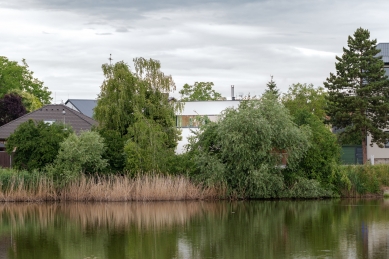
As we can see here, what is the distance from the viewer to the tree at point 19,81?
81.1 meters

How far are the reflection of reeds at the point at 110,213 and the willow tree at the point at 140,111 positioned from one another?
3.63 meters

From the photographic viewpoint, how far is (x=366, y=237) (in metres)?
23.5

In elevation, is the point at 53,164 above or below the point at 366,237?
above

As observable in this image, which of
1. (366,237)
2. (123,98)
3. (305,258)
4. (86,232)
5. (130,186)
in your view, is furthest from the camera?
(123,98)

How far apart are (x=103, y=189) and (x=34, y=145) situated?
16.3ft

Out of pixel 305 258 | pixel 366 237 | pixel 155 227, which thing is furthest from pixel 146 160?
pixel 305 258

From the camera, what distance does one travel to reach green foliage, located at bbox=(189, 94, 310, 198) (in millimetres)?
39188

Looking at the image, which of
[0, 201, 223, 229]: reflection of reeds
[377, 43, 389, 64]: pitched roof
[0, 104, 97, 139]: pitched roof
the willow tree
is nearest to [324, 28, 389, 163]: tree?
[377, 43, 389, 64]: pitched roof

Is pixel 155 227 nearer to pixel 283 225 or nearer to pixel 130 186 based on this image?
pixel 283 225

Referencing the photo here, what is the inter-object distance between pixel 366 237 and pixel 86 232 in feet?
33.0

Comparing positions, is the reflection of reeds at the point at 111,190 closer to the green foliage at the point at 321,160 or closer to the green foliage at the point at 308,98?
the green foliage at the point at 321,160

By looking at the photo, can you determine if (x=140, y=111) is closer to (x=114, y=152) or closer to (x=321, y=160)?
(x=114, y=152)

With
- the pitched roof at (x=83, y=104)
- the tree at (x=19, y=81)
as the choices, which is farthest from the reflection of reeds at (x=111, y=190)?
the pitched roof at (x=83, y=104)

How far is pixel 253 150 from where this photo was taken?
129 ft
